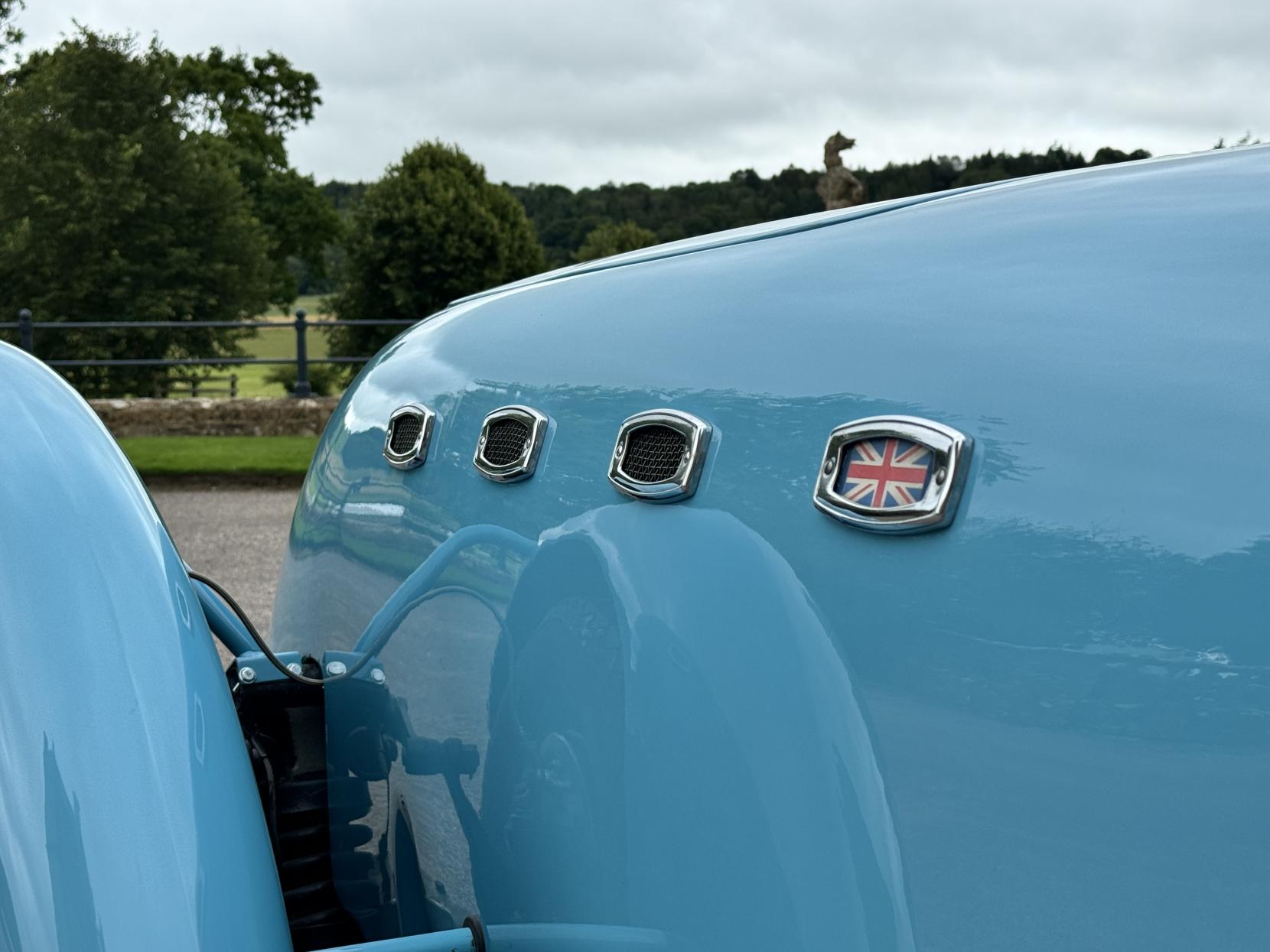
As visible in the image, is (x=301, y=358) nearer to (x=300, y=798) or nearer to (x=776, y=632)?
(x=300, y=798)

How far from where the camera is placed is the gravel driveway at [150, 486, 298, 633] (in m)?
6.82

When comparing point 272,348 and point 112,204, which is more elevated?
point 112,204

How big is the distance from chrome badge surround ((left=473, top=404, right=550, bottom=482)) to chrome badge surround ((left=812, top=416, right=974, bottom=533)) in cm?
43

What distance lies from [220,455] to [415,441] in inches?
407

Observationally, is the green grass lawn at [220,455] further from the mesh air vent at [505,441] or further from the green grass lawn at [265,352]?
the green grass lawn at [265,352]

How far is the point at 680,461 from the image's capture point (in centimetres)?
104

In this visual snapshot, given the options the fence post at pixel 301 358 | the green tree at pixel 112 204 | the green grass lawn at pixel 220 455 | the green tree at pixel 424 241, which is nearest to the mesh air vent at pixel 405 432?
the green grass lawn at pixel 220 455

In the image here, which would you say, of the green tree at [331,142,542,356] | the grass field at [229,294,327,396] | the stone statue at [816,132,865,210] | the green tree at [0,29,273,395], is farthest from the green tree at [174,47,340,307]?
the stone statue at [816,132,865,210]

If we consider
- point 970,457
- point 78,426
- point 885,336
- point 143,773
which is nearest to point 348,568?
point 78,426

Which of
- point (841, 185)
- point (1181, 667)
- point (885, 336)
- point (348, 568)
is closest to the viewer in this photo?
point (1181, 667)

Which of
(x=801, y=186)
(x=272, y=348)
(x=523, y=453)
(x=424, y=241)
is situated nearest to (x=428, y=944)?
(x=523, y=453)

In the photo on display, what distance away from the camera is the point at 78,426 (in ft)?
4.52

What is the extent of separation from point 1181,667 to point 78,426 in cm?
111

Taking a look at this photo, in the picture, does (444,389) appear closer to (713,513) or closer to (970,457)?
(713,513)
